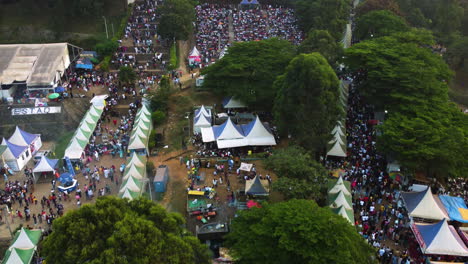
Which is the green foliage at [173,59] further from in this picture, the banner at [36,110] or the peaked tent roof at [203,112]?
the banner at [36,110]

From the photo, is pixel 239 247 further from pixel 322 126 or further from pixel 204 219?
pixel 322 126

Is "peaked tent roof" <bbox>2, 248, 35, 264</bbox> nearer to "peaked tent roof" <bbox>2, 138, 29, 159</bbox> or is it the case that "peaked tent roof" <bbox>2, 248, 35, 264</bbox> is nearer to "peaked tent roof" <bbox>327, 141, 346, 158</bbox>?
"peaked tent roof" <bbox>2, 138, 29, 159</bbox>

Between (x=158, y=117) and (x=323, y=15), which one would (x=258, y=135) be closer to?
(x=158, y=117)

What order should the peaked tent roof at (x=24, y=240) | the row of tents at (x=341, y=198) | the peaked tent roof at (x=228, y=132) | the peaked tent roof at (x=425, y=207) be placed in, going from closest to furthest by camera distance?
1. the peaked tent roof at (x=24, y=240)
2. the row of tents at (x=341, y=198)
3. the peaked tent roof at (x=425, y=207)
4. the peaked tent roof at (x=228, y=132)

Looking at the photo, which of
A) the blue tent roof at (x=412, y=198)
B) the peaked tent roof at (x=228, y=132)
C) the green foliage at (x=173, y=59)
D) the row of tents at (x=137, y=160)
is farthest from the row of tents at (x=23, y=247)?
the green foliage at (x=173, y=59)

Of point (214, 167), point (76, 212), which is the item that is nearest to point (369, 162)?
point (214, 167)

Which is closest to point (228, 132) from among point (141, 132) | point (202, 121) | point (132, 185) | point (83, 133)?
point (202, 121)
